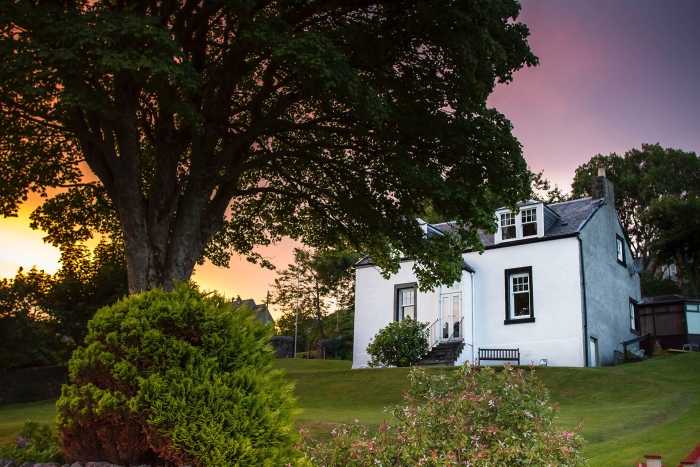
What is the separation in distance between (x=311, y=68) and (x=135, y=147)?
5082 millimetres

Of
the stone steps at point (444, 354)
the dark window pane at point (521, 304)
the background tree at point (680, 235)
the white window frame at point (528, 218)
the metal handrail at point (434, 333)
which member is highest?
the background tree at point (680, 235)

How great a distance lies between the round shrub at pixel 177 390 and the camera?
23.3 ft

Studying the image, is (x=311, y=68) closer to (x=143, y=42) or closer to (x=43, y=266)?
(x=143, y=42)

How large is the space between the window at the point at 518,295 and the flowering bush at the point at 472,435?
24636mm

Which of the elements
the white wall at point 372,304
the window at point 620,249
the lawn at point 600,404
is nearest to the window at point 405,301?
the white wall at point 372,304

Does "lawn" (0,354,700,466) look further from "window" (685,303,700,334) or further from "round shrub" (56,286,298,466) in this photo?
"window" (685,303,700,334)

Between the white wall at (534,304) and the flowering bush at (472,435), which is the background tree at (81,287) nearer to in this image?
the white wall at (534,304)

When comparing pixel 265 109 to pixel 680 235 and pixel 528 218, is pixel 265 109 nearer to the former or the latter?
pixel 528 218

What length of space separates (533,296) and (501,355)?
3.24 meters

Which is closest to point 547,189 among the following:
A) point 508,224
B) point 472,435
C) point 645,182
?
point 645,182

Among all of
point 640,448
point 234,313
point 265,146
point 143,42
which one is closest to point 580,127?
point 265,146

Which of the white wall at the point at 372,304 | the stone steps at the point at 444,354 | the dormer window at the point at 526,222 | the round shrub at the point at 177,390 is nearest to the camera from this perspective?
the round shrub at the point at 177,390

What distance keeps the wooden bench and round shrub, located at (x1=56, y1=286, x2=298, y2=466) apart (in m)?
Result: 26.0

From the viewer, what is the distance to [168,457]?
7191 millimetres
